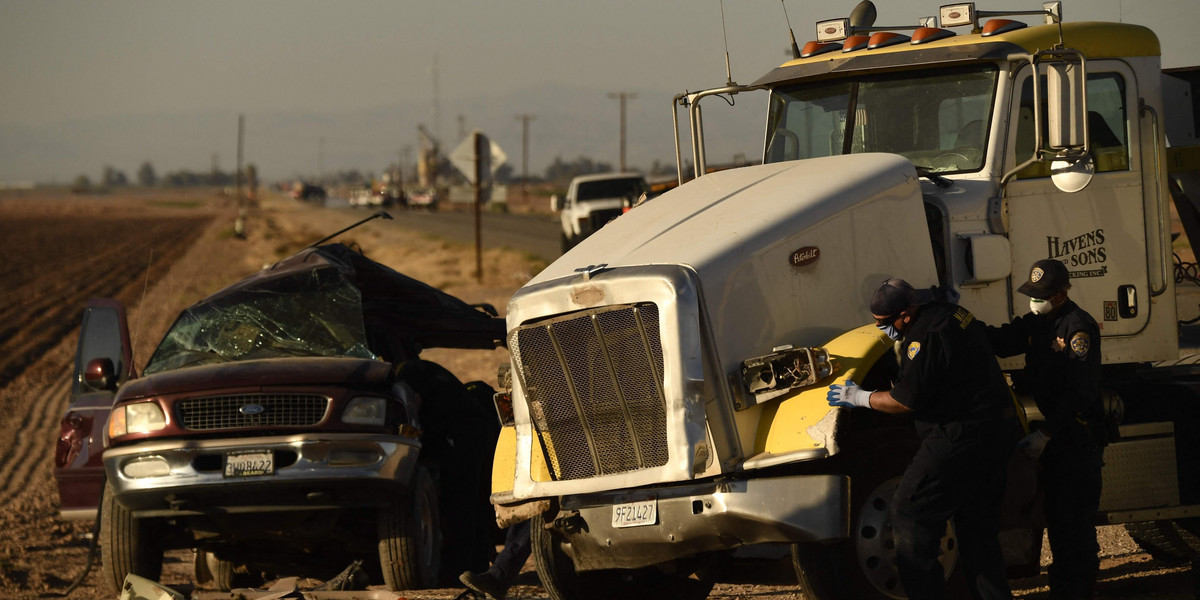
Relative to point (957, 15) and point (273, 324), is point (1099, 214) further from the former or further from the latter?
point (273, 324)

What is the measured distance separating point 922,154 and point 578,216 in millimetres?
27199

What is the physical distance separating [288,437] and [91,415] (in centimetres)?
239

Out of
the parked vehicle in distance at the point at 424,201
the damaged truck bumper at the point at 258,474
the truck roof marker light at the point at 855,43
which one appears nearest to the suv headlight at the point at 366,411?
the damaged truck bumper at the point at 258,474

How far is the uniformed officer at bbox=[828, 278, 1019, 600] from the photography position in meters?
6.32

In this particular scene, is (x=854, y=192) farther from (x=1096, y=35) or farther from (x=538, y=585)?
(x=538, y=585)

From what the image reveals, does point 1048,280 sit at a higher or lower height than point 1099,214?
lower

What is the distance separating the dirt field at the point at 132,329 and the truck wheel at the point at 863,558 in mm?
558

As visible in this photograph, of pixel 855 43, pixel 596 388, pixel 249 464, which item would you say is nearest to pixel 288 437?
pixel 249 464

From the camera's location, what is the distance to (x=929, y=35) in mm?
8164

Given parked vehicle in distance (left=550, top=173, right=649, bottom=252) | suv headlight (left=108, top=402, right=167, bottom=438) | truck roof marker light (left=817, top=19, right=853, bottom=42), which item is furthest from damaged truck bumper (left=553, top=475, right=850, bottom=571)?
parked vehicle in distance (left=550, top=173, right=649, bottom=252)

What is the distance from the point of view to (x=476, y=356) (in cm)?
1962

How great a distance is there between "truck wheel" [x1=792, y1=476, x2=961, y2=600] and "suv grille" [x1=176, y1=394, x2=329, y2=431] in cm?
328

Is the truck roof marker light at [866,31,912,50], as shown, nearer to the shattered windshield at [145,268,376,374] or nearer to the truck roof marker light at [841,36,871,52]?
the truck roof marker light at [841,36,871,52]

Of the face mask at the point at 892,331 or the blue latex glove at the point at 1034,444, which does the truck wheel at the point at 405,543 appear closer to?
the face mask at the point at 892,331
